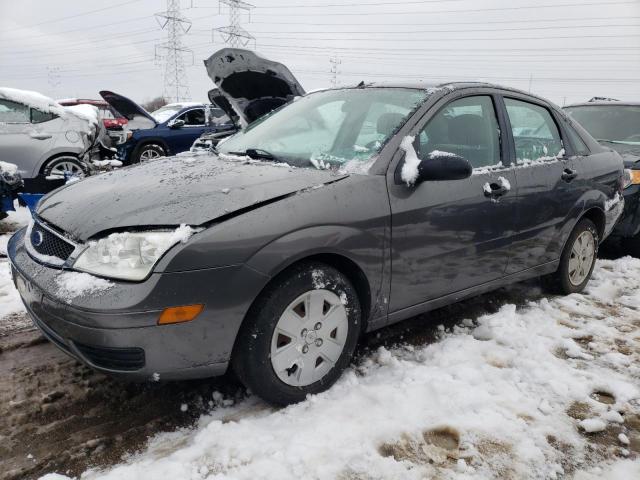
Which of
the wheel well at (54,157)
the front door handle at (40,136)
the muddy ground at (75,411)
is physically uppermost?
the front door handle at (40,136)

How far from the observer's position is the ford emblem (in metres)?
2.44

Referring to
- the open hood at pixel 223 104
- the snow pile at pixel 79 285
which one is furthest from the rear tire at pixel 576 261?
the open hood at pixel 223 104

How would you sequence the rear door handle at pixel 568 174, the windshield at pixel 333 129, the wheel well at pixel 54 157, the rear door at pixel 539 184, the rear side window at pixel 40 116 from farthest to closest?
the rear side window at pixel 40 116 < the wheel well at pixel 54 157 < the rear door handle at pixel 568 174 < the rear door at pixel 539 184 < the windshield at pixel 333 129

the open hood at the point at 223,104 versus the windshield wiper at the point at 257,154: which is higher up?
the open hood at the point at 223,104

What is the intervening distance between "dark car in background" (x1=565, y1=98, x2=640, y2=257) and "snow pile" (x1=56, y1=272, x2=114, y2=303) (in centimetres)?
477

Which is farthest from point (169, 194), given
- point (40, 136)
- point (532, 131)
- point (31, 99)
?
point (31, 99)

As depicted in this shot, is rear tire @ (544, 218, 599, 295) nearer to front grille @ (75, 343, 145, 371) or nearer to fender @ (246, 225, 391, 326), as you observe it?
fender @ (246, 225, 391, 326)

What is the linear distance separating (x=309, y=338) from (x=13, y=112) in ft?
22.7

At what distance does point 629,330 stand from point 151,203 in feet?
10.9

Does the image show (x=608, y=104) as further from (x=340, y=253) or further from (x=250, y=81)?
(x=340, y=253)

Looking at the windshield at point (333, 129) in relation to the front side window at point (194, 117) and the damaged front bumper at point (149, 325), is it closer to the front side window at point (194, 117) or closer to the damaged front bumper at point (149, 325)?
the damaged front bumper at point (149, 325)

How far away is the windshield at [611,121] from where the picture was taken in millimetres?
6051

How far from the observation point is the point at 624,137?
602cm

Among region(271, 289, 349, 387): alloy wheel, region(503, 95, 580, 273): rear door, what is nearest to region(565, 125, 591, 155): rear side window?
region(503, 95, 580, 273): rear door
